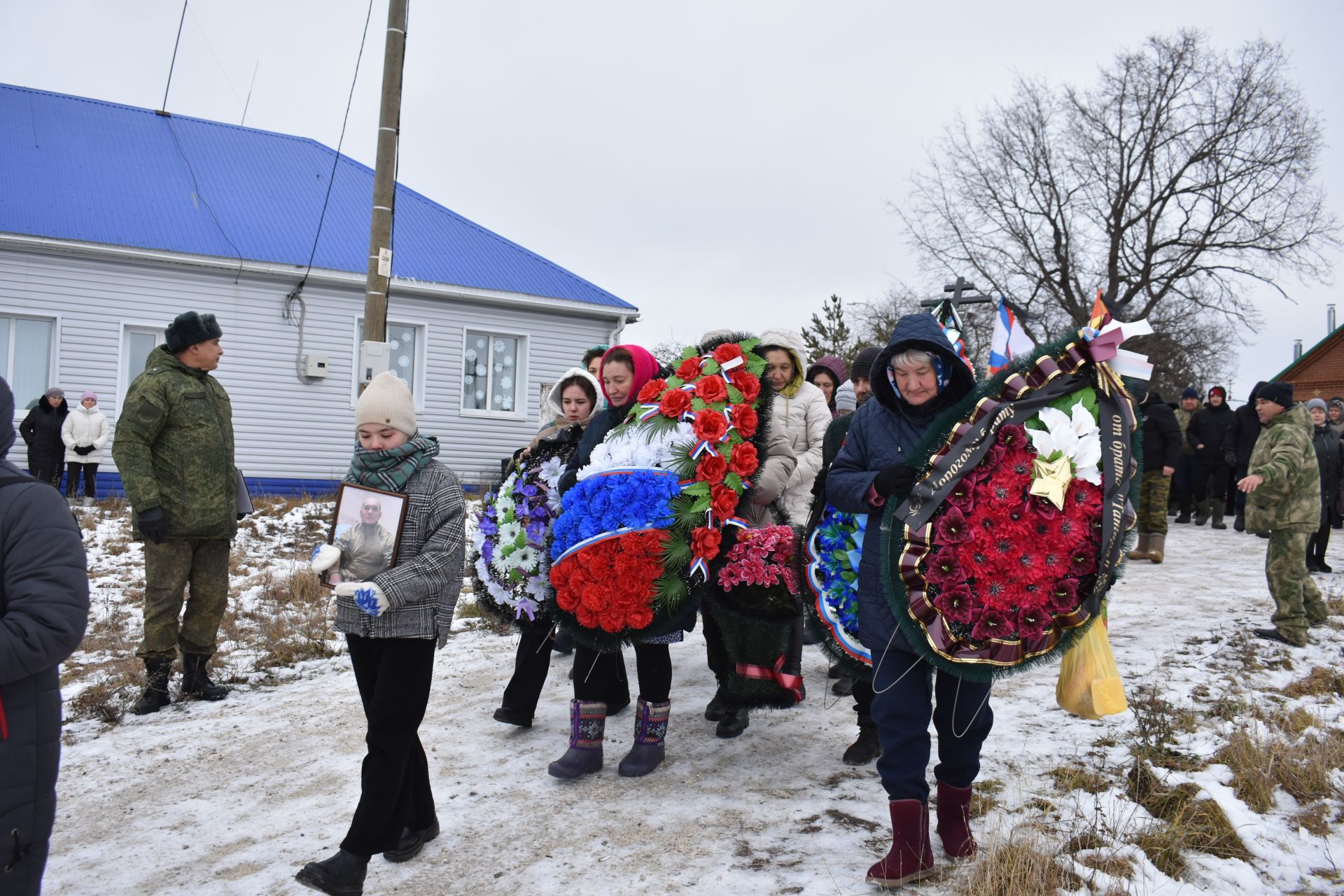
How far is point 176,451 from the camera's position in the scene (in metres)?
5.49

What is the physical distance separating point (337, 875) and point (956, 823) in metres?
2.18

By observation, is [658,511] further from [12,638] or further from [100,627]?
[100,627]

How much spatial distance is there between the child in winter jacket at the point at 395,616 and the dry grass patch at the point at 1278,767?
11.0 feet

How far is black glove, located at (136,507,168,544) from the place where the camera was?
17.1ft

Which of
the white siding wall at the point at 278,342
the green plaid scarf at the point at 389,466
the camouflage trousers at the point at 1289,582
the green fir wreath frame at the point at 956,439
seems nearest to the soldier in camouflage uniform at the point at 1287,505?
the camouflage trousers at the point at 1289,582

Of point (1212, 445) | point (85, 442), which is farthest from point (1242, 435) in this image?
point (85, 442)

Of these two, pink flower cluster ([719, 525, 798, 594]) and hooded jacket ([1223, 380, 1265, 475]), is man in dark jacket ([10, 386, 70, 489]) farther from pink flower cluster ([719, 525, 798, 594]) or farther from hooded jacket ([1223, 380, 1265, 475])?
hooded jacket ([1223, 380, 1265, 475])

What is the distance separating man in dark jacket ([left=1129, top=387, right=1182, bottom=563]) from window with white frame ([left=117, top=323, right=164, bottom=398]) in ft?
45.0

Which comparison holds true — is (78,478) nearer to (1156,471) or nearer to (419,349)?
(419,349)

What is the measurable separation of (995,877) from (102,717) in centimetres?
492

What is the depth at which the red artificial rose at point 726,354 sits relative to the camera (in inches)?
181

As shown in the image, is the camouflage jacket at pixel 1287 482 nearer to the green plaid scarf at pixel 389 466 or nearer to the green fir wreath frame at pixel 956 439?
the green fir wreath frame at pixel 956 439

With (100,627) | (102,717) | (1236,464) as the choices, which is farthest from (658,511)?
(1236,464)

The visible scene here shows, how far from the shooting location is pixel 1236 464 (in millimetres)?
13000
